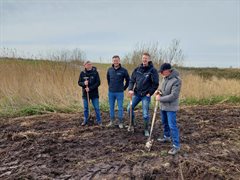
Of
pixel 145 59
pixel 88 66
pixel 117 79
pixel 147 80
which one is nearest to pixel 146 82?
pixel 147 80

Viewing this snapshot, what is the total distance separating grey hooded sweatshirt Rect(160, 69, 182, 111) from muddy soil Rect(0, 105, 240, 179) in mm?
846

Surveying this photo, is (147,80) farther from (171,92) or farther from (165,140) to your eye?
(165,140)

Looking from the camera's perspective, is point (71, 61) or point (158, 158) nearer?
point (158, 158)

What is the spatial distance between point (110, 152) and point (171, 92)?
159 centimetres

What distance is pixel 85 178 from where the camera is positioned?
4.44 metres

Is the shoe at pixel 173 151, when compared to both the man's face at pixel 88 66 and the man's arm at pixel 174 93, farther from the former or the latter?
the man's face at pixel 88 66

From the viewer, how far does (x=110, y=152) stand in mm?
5570

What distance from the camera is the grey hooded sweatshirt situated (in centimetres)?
538

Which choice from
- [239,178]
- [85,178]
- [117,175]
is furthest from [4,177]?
[239,178]

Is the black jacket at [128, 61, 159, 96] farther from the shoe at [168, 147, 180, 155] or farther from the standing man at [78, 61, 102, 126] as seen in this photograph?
the shoe at [168, 147, 180, 155]

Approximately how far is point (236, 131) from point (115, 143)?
10.3 ft

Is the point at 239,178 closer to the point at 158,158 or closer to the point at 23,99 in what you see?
the point at 158,158

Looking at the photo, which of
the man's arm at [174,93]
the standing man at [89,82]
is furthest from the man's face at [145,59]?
the standing man at [89,82]

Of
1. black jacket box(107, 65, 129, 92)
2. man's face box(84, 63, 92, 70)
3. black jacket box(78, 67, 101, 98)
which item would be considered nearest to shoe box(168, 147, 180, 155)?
black jacket box(107, 65, 129, 92)
